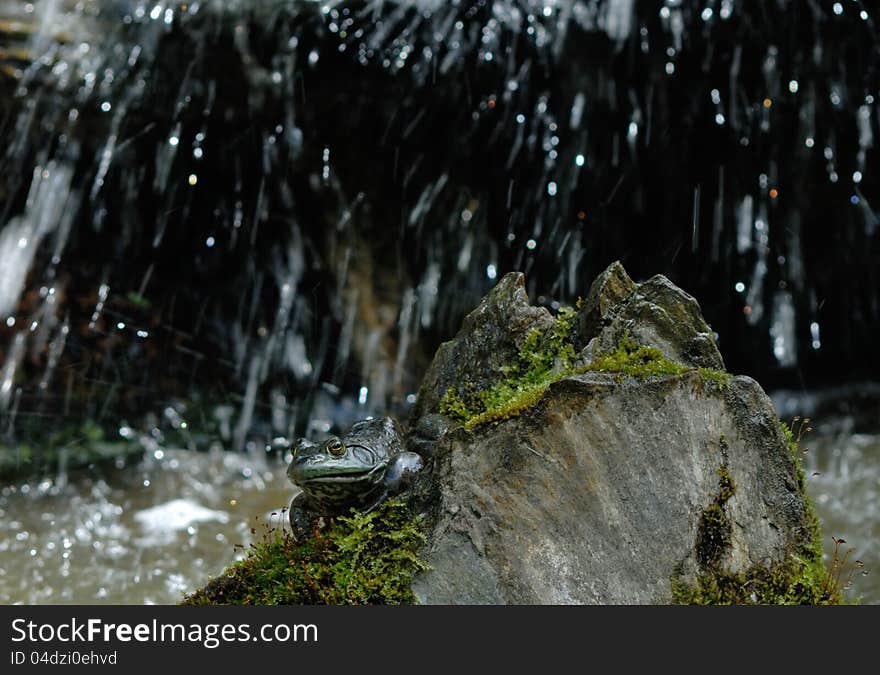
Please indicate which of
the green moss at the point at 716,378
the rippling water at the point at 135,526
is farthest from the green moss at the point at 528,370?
the rippling water at the point at 135,526

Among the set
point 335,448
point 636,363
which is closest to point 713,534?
point 636,363

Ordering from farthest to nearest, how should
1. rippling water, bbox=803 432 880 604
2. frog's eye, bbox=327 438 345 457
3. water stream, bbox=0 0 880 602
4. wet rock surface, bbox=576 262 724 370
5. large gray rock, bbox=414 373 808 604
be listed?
1. water stream, bbox=0 0 880 602
2. rippling water, bbox=803 432 880 604
3. wet rock surface, bbox=576 262 724 370
4. frog's eye, bbox=327 438 345 457
5. large gray rock, bbox=414 373 808 604

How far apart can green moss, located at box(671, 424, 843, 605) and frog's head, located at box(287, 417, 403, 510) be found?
1.15 metres

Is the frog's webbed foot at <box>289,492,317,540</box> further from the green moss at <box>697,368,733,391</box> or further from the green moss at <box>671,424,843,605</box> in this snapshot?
the green moss at <box>697,368,733,391</box>

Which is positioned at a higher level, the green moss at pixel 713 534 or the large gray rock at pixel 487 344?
the large gray rock at pixel 487 344

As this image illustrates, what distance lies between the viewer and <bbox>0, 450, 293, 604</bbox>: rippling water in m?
6.71

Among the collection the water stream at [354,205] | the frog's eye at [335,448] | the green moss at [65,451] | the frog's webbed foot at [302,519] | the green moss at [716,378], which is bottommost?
the frog's webbed foot at [302,519]

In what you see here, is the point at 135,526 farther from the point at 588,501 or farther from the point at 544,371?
the point at 588,501

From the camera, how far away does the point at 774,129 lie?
872 centimetres

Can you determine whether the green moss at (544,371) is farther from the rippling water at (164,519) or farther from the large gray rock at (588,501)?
the rippling water at (164,519)

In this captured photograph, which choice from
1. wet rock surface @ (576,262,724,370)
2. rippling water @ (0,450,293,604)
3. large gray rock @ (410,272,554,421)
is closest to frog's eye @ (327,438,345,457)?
large gray rock @ (410,272,554,421)

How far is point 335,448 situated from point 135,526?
5.77 meters

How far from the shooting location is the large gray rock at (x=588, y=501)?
2680 mm

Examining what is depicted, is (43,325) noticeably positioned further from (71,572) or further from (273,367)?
(71,572)
